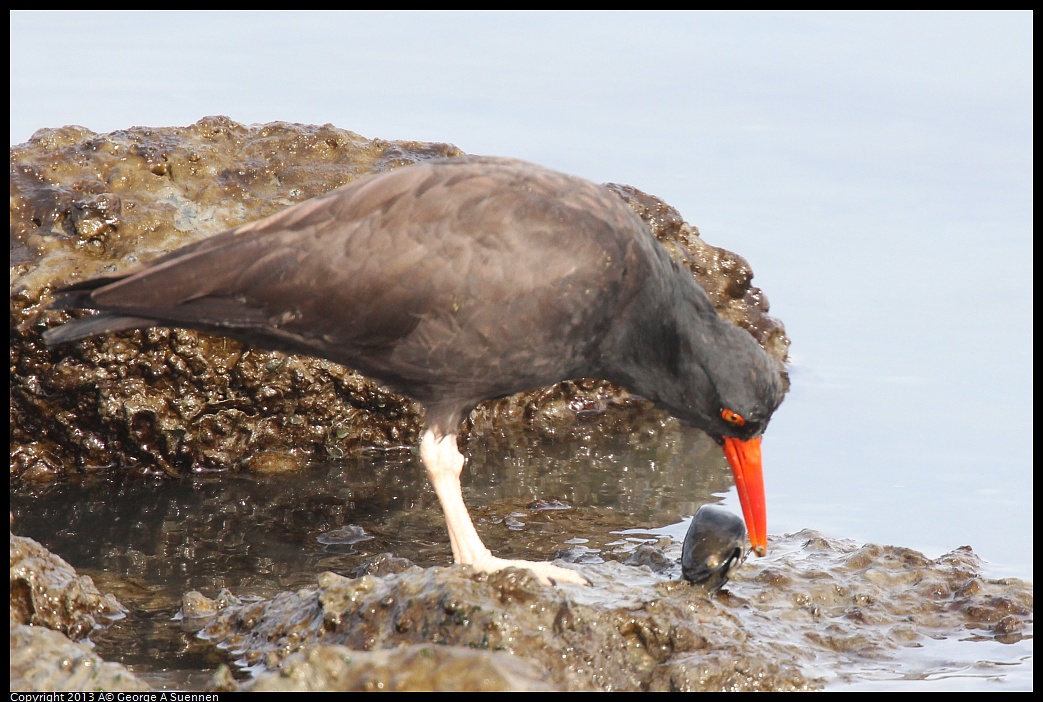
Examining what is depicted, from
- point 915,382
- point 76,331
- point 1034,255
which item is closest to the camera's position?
point 76,331

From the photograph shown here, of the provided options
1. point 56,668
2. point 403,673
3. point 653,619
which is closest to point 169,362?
point 56,668

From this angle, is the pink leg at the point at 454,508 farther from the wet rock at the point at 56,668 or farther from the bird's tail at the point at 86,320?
the wet rock at the point at 56,668

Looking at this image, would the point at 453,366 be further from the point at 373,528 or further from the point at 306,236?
the point at 373,528

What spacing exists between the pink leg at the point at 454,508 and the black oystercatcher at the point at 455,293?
0.07 feet

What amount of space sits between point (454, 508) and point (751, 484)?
4.36ft

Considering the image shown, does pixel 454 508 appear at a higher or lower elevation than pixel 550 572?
higher

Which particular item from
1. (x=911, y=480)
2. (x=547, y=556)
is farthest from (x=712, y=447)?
→ (x=547, y=556)

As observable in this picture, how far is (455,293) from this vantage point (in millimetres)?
5188

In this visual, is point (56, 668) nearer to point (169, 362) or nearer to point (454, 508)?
point (454, 508)

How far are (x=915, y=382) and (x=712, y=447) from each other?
1.63 m

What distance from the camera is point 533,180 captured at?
5523 millimetres

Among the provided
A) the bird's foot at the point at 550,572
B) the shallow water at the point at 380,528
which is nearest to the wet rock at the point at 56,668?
the shallow water at the point at 380,528

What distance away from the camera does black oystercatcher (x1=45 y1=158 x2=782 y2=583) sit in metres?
5.23

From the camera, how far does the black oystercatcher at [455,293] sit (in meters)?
5.23
